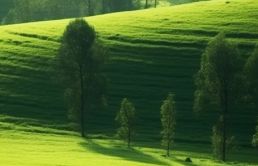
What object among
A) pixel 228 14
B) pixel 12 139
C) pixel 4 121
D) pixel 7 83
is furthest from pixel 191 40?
pixel 12 139

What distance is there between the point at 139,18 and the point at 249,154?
58061 mm

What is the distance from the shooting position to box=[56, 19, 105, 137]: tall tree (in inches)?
3568

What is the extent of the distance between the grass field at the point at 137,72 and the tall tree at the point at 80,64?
4.42m

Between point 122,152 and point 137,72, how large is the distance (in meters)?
35.5

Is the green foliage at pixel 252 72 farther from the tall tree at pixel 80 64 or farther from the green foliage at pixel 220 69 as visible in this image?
the tall tree at pixel 80 64

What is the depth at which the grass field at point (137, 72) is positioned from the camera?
88.4 m

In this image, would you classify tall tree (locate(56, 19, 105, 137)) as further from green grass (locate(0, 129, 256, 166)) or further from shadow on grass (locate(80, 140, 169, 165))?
shadow on grass (locate(80, 140, 169, 165))

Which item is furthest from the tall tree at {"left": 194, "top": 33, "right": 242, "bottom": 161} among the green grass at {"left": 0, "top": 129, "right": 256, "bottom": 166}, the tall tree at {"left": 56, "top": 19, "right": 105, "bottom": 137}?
the tall tree at {"left": 56, "top": 19, "right": 105, "bottom": 137}

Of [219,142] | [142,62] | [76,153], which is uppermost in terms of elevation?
[142,62]

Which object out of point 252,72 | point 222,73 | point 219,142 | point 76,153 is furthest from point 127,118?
point 252,72

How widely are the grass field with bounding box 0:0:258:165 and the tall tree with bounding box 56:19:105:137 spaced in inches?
174

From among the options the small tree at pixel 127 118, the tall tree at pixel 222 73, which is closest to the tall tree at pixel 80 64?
the small tree at pixel 127 118

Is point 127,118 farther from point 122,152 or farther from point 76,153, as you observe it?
point 76,153

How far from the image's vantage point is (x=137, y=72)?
10850cm
